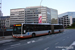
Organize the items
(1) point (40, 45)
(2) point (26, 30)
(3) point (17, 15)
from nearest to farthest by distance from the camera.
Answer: (1) point (40, 45) < (2) point (26, 30) < (3) point (17, 15)

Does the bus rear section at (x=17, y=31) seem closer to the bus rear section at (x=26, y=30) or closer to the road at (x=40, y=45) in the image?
the bus rear section at (x=26, y=30)

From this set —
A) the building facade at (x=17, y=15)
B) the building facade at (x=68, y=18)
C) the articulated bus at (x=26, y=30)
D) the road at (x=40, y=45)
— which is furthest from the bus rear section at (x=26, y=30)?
the building facade at (x=68, y=18)

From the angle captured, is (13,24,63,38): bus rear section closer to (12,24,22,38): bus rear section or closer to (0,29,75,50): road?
(12,24,22,38): bus rear section

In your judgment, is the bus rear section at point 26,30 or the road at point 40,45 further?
the bus rear section at point 26,30

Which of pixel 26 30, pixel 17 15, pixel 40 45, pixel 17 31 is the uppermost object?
pixel 17 15

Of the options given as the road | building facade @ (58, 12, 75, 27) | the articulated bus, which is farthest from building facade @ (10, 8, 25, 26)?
the road

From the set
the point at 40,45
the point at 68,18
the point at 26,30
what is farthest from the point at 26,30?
the point at 68,18

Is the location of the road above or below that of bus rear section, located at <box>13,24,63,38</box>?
below

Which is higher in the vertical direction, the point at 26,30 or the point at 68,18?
the point at 68,18

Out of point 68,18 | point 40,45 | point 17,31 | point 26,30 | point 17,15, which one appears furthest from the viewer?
point 68,18

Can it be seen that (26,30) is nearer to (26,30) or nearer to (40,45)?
(26,30)

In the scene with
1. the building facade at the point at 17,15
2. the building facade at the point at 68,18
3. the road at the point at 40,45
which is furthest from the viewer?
the building facade at the point at 68,18

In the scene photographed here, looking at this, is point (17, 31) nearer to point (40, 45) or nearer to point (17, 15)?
point (40, 45)

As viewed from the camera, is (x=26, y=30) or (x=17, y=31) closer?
(x=17, y=31)
